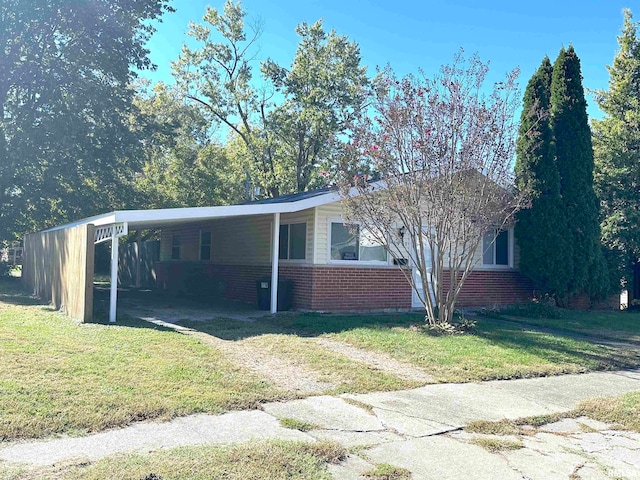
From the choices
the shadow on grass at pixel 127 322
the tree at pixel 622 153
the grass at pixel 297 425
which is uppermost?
the tree at pixel 622 153

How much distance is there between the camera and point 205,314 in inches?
515

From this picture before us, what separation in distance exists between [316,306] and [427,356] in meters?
4.86

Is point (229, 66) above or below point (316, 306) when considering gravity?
above

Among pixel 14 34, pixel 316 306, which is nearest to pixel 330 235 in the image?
pixel 316 306

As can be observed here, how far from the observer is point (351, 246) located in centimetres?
1396

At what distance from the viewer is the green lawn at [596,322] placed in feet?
39.3

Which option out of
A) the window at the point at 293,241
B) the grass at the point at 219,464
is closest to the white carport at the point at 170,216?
the window at the point at 293,241

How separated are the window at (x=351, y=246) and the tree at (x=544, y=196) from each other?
455 centimetres

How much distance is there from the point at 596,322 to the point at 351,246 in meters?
6.07

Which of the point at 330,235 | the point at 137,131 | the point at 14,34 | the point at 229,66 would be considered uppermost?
the point at 229,66

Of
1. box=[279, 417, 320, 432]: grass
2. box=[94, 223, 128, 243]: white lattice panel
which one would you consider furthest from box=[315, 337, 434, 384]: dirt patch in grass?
box=[94, 223, 128, 243]: white lattice panel

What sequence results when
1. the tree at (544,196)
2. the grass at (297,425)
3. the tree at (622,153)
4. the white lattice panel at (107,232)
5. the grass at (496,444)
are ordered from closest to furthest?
the grass at (496,444) → the grass at (297,425) → the white lattice panel at (107,232) → the tree at (544,196) → the tree at (622,153)

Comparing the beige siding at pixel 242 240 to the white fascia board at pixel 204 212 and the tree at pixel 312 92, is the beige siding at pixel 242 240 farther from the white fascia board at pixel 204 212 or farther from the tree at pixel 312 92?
the tree at pixel 312 92

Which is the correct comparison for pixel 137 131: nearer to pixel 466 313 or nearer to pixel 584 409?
pixel 466 313
